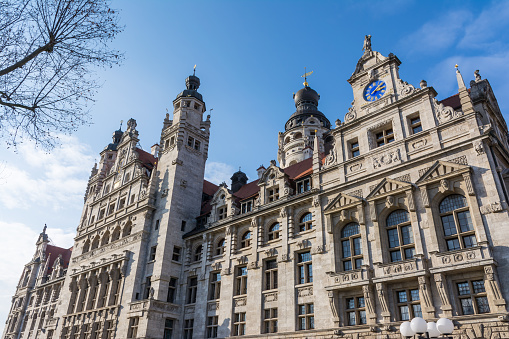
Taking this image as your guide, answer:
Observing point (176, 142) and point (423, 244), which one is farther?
point (176, 142)

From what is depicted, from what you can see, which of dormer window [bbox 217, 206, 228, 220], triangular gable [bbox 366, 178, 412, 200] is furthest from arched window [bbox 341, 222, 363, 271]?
dormer window [bbox 217, 206, 228, 220]

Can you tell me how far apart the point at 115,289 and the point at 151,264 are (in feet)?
18.2

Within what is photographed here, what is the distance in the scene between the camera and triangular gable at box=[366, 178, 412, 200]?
2472cm

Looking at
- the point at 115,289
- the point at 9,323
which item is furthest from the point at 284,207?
the point at 9,323

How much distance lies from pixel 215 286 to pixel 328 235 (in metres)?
12.0

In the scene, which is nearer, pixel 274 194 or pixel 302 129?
pixel 274 194

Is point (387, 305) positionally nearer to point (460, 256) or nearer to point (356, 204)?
point (460, 256)

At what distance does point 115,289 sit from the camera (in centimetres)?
3994

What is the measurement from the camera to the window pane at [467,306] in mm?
20142

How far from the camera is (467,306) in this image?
20.4 meters

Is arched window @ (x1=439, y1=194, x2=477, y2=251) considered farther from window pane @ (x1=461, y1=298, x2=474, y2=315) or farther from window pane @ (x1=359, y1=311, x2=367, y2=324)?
window pane @ (x1=359, y1=311, x2=367, y2=324)

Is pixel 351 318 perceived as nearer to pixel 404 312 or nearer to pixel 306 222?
pixel 404 312

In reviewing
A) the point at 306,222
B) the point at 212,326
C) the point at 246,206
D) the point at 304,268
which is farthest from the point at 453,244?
the point at 212,326

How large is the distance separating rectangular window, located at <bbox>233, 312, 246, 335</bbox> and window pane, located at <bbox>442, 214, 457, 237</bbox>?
52.9 ft
